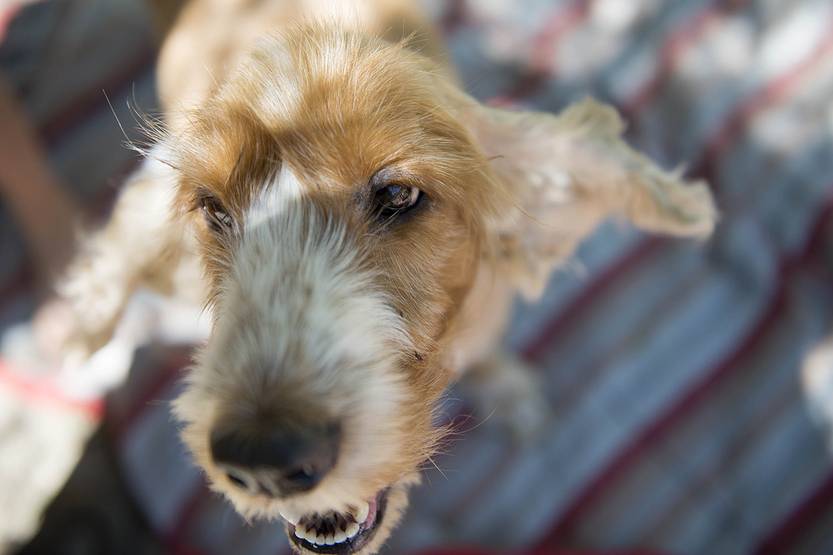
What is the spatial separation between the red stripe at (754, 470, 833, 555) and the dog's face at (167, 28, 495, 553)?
170 cm

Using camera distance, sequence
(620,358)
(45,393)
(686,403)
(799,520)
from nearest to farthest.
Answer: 1. (799,520)
2. (686,403)
3. (620,358)
4. (45,393)

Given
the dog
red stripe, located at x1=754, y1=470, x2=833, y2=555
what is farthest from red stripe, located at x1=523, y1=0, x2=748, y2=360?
red stripe, located at x1=754, y1=470, x2=833, y2=555

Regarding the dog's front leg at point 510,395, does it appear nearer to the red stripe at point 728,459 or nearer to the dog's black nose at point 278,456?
the red stripe at point 728,459

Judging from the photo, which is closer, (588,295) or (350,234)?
(350,234)

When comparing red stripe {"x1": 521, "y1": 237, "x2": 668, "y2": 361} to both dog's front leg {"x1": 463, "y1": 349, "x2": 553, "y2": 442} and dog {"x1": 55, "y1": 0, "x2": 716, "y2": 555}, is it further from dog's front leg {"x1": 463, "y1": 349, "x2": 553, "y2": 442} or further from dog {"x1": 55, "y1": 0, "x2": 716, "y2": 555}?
dog {"x1": 55, "y1": 0, "x2": 716, "y2": 555}

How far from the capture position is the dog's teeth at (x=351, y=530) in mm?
1588

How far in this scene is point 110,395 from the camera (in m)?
3.07

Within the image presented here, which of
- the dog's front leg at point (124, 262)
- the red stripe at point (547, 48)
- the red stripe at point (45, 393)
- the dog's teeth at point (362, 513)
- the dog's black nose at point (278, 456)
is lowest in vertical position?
the red stripe at point (45, 393)

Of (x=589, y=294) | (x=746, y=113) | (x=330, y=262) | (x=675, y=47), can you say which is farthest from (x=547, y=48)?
(x=330, y=262)

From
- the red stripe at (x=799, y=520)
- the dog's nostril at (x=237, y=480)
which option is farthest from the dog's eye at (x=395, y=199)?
the red stripe at (x=799, y=520)

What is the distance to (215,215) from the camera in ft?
5.58

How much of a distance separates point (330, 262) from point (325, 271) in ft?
0.09

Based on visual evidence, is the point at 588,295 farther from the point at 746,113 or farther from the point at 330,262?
the point at 330,262

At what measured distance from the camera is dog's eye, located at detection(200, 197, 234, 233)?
1.68 meters
